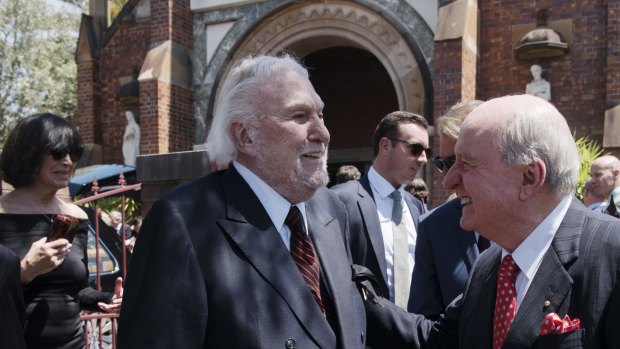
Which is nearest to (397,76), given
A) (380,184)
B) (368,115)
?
(368,115)

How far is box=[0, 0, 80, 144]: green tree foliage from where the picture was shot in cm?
2406

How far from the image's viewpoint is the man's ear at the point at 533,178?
71.4 inches

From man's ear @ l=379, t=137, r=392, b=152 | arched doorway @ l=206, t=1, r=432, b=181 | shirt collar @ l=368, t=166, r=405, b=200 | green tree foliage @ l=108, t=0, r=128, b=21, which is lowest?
shirt collar @ l=368, t=166, r=405, b=200

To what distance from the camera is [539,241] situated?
6.09 feet

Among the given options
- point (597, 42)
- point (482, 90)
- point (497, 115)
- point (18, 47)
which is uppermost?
point (18, 47)

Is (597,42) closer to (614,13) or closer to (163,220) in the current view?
(614,13)

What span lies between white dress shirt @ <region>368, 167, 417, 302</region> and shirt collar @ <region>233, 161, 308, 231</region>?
6.42 feet

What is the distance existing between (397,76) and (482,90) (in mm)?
1624

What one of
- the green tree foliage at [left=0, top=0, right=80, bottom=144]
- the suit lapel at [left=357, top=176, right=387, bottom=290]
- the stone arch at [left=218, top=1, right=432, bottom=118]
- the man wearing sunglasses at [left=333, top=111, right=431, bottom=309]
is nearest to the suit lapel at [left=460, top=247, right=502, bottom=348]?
the man wearing sunglasses at [left=333, top=111, right=431, bottom=309]

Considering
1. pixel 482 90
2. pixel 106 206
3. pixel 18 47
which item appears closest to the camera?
A: pixel 482 90

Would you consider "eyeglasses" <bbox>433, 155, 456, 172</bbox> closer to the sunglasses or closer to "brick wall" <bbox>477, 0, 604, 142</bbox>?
the sunglasses

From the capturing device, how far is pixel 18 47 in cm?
2427

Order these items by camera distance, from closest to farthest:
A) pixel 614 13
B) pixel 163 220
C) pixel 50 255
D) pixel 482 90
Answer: pixel 163 220 < pixel 50 255 < pixel 614 13 < pixel 482 90

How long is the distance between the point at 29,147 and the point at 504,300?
2.49 meters
